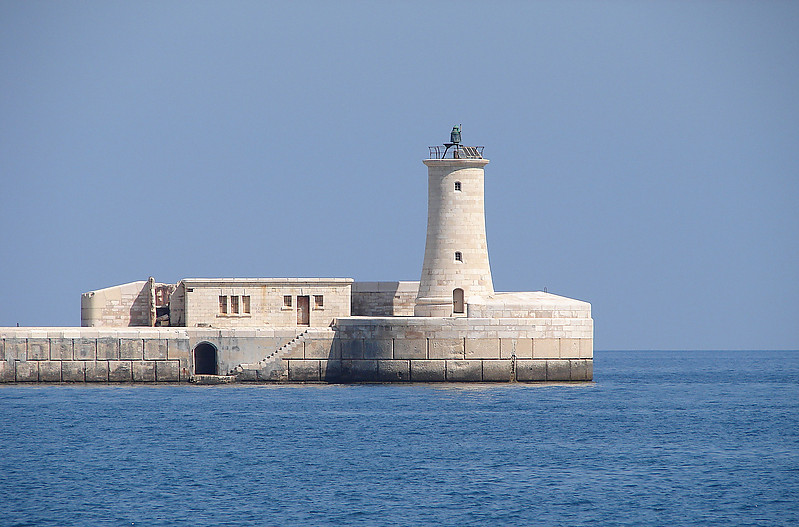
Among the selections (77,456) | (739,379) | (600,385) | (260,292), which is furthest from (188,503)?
(739,379)

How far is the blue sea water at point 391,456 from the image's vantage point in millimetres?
27172

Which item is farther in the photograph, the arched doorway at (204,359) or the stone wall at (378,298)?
the stone wall at (378,298)

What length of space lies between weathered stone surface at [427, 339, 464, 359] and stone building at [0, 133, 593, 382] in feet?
0.11

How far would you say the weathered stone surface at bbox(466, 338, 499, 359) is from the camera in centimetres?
4434

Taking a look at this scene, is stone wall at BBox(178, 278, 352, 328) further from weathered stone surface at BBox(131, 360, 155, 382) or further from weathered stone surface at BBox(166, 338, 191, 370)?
weathered stone surface at BBox(131, 360, 155, 382)

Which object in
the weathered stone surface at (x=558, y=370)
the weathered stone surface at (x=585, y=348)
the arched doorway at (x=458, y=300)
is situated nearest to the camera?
the weathered stone surface at (x=558, y=370)

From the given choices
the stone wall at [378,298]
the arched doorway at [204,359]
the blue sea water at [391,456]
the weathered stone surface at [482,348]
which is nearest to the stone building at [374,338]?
the weathered stone surface at [482,348]

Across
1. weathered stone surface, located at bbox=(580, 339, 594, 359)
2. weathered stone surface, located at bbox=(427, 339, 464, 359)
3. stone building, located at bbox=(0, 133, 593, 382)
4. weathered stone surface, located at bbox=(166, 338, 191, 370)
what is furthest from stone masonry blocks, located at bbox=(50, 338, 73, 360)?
weathered stone surface, located at bbox=(580, 339, 594, 359)

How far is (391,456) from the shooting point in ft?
109

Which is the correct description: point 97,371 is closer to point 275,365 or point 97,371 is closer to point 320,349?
point 275,365

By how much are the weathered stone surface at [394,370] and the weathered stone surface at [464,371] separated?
144 centimetres

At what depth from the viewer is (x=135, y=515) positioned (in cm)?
2656

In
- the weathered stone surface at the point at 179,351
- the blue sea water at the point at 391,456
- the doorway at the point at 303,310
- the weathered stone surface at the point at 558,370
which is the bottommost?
the blue sea water at the point at 391,456

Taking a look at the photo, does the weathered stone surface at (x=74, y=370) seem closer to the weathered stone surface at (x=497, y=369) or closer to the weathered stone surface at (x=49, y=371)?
the weathered stone surface at (x=49, y=371)
